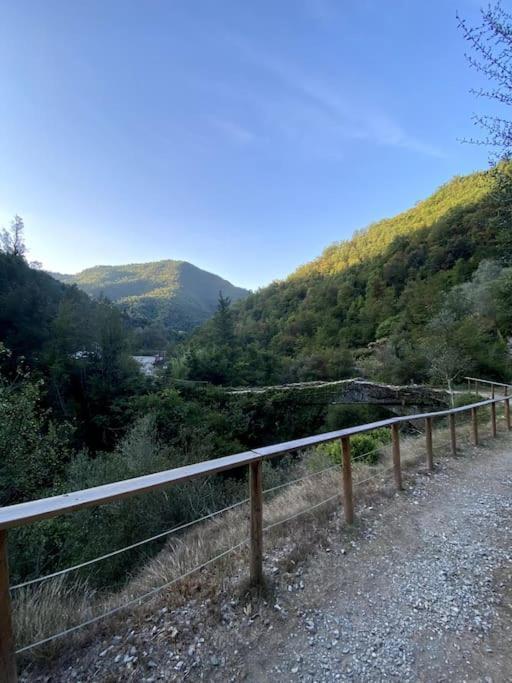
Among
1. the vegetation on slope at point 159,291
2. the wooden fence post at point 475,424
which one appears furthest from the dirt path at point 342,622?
the vegetation on slope at point 159,291

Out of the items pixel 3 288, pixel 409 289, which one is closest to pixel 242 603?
pixel 3 288

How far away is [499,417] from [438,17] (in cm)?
900

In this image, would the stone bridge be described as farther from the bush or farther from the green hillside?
the green hillside

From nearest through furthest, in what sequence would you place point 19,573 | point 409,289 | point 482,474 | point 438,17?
point 438,17 → point 482,474 → point 19,573 → point 409,289

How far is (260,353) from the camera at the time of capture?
29516 millimetres

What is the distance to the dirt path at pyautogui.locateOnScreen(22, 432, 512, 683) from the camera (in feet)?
5.00

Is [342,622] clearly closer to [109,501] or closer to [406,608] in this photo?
[406,608]

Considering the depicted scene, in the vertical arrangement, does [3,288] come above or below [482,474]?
above

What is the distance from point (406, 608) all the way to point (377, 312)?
34957 millimetres

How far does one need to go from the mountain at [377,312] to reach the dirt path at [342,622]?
12521 mm

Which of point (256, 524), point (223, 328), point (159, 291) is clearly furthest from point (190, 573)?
point (159, 291)

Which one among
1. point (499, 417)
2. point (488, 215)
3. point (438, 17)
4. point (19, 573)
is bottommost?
point (19, 573)

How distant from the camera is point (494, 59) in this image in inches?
111

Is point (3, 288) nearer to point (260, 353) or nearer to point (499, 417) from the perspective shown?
point (260, 353)
